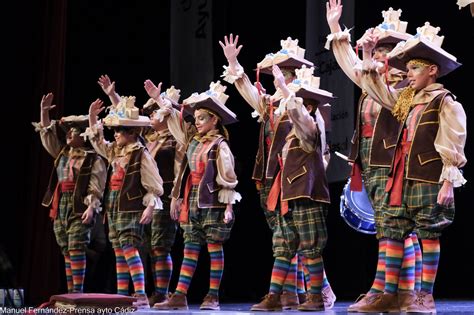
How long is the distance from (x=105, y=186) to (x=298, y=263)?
6.05 ft

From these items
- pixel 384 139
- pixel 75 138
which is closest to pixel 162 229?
pixel 75 138

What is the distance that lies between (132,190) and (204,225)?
0.79 metres

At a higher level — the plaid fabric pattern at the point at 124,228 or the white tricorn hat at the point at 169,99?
the white tricorn hat at the point at 169,99

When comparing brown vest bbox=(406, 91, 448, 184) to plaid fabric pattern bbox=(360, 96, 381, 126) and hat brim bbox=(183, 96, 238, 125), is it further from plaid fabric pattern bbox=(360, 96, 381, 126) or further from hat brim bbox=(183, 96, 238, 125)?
hat brim bbox=(183, 96, 238, 125)

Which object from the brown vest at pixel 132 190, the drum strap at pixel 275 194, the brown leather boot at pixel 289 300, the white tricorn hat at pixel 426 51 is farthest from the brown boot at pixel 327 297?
the white tricorn hat at pixel 426 51

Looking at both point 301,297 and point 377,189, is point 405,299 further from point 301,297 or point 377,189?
point 301,297

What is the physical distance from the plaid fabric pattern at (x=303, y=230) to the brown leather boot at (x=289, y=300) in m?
0.48

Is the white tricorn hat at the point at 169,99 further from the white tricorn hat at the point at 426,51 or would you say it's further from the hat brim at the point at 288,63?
the white tricorn hat at the point at 426,51

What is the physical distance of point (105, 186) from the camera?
26.9 ft

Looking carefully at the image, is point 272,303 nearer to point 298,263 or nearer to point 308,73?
point 298,263

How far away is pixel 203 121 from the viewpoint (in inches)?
293

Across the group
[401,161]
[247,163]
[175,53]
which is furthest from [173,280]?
[401,161]

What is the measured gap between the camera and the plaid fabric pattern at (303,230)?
6383 mm

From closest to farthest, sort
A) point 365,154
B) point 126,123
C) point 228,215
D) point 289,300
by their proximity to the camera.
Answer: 1. point 365,154
2. point 289,300
3. point 228,215
4. point 126,123
